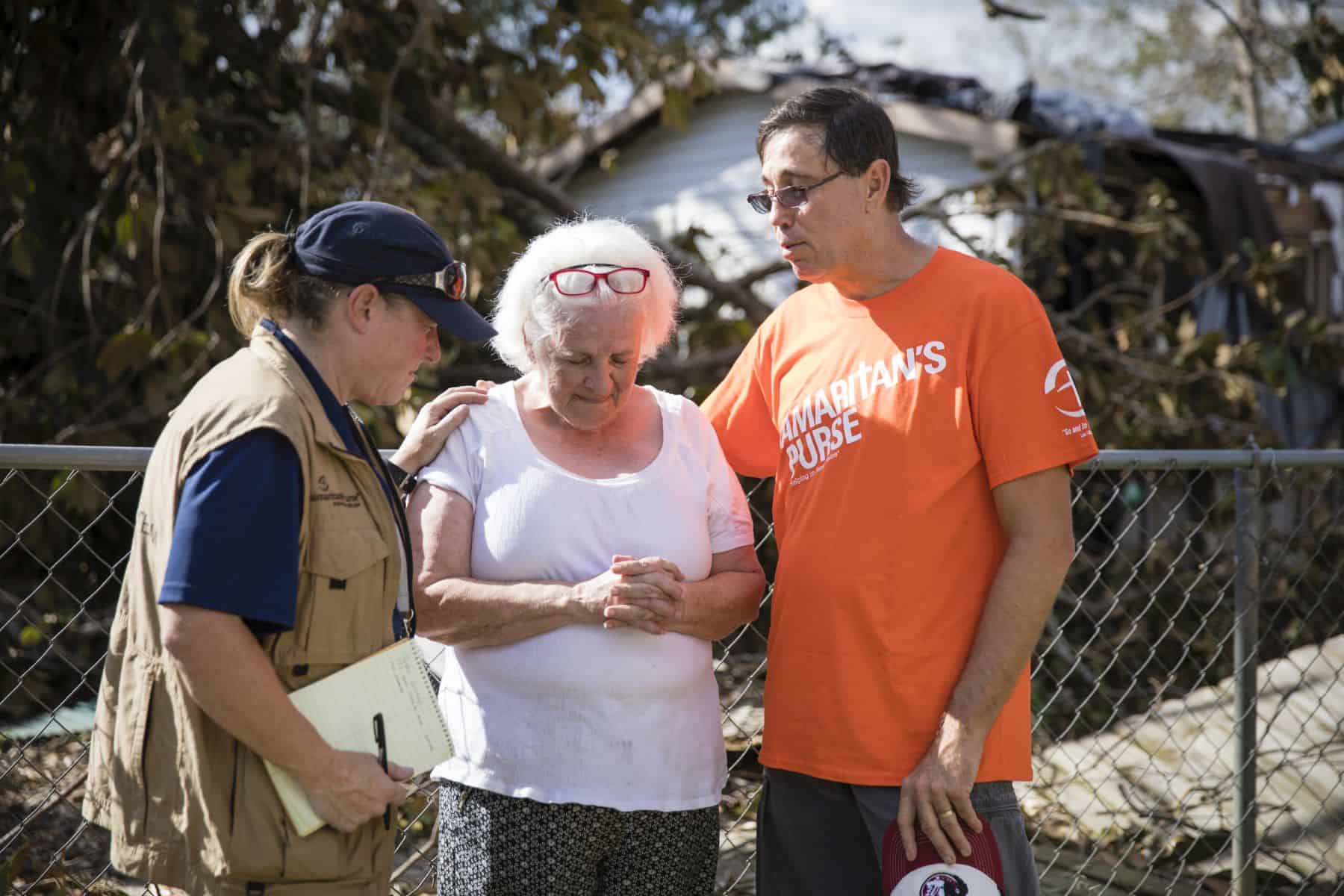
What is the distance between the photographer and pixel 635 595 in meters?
2.01

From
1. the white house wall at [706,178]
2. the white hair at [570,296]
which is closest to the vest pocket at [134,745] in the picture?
the white hair at [570,296]

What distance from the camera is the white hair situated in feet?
7.12

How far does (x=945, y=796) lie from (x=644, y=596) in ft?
1.97

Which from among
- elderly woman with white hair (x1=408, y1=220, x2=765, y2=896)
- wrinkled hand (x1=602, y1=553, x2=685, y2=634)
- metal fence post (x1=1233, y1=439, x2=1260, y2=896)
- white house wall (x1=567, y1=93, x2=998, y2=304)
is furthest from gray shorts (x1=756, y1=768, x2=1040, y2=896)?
white house wall (x1=567, y1=93, x2=998, y2=304)

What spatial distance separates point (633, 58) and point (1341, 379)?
6737 mm

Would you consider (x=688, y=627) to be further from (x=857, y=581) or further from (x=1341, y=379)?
(x=1341, y=379)

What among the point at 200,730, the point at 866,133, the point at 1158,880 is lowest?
the point at 1158,880

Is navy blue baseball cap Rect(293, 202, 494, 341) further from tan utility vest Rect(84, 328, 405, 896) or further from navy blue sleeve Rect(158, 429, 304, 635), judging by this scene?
navy blue sleeve Rect(158, 429, 304, 635)

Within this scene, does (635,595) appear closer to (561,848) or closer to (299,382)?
(561,848)

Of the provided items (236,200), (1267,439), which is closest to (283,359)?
(236,200)

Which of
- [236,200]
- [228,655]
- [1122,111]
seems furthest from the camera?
[1122,111]

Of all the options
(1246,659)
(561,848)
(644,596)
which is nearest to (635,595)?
(644,596)

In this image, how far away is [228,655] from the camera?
4.90ft

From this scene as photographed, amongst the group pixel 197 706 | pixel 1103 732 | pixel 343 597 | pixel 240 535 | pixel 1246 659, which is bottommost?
pixel 1103 732
